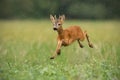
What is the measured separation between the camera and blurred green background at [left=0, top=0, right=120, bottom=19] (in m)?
5.18

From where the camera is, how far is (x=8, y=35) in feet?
24.8

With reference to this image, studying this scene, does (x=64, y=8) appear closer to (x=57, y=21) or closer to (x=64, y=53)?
(x=57, y=21)

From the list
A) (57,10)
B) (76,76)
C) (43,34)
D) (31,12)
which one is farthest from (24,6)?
(43,34)

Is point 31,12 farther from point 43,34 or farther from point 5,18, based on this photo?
point 43,34

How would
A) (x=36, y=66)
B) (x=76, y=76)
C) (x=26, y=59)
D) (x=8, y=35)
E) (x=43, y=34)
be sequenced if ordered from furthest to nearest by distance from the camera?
(x=43, y=34) → (x=8, y=35) → (x=26, y=59) → (x=36, y=66) → (x=76, y=76)

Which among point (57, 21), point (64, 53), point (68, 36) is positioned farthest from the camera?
point (64, 53)

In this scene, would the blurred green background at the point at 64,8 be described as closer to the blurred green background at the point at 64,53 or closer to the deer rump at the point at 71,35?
the blurred green background at the point at 64,53

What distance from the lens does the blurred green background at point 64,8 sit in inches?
204

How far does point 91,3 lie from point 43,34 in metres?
2.83

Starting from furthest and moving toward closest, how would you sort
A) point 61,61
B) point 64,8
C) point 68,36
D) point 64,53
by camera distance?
point 64,53 < point 61,61 < point 64,8 < point 68,36

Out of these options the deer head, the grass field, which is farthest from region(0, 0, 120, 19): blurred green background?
the deer head

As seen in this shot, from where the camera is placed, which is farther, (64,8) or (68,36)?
(64,8)

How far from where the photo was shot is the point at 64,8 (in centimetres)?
512

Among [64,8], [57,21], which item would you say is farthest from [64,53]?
[57,21]
